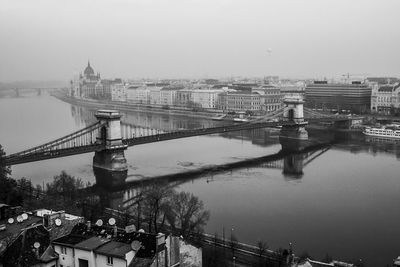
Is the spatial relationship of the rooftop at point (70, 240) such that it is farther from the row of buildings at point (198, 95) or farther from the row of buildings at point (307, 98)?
the row of buildings at point (198, 95)

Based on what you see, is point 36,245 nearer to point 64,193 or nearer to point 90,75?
point 64,193

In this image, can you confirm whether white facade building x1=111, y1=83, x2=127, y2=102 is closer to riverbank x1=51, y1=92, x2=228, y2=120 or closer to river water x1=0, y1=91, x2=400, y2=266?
riverbank x1=51, y1=92, x2=228, y2=120

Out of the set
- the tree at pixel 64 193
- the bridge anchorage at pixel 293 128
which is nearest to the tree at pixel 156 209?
the tree at pixel 64 193

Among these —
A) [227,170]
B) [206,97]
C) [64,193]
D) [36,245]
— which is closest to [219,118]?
[206,97]

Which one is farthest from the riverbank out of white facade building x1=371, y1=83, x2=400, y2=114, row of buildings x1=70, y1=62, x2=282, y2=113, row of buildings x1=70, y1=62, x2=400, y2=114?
white facade building x1=371, y1=83, x2=400, y2=114

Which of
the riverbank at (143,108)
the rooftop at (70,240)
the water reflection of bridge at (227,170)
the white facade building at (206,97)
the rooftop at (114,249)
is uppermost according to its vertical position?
the rooftop at (114,249)

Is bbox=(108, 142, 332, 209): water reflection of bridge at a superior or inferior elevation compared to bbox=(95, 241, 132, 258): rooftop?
inferior

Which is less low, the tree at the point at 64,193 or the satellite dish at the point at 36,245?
the satellite dish at the point at 36,245

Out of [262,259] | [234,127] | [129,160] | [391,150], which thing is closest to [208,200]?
[262,259]

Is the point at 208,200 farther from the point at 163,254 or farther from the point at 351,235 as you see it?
the point at 163,254
